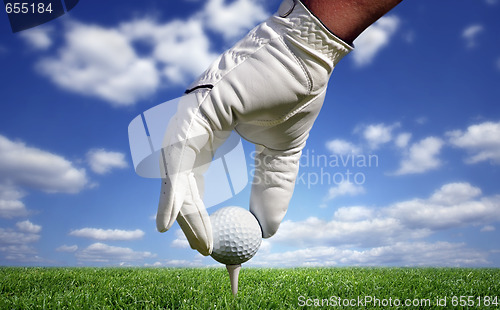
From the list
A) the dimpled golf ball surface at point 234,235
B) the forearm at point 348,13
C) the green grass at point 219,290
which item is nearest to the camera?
the forearm at point 348,13

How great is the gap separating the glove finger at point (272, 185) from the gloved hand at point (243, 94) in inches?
17.3

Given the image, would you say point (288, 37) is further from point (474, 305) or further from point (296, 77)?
point (474, 305)

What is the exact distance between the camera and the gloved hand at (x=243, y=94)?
5.92ft

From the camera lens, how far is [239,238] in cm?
222

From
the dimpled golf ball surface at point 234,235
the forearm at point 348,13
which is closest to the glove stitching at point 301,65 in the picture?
the forearm at point 348,13

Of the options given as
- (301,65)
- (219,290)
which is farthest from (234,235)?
(219,290)

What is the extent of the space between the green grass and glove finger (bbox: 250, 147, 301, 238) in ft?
2.09

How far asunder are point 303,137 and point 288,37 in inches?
27.5

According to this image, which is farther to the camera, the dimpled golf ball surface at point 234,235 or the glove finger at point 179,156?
the dimpled golf ball surface at point 234,235

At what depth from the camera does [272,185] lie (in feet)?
8.04

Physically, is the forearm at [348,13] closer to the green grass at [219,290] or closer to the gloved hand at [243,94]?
the gloved hand at [243,94]

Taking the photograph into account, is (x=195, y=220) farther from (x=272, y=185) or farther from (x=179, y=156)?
(x=272, y=185)

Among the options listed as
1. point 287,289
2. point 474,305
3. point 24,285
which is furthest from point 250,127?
point 24,285

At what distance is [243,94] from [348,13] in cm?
68
